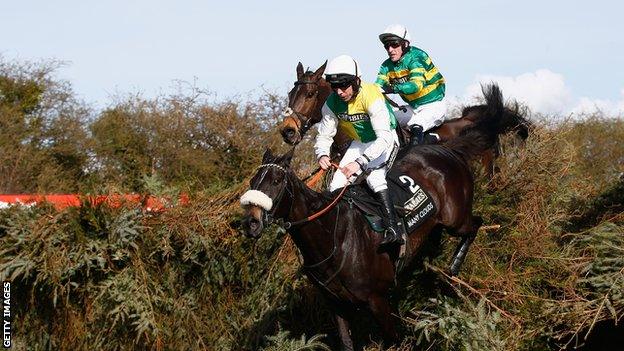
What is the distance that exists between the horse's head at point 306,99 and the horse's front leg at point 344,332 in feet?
6.16

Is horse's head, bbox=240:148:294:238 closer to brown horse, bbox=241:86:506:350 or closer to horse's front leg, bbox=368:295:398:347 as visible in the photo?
brown horse, bbox=241:86:506:350

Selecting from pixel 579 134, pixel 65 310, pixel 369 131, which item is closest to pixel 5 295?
pixel 65 310

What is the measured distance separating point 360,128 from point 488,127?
2291 millimetres

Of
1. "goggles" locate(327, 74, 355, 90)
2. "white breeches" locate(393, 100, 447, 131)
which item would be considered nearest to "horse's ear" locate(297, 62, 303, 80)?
"white breeches" locate(393, 100, 447, 131)

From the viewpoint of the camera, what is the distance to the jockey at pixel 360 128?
26.7ft

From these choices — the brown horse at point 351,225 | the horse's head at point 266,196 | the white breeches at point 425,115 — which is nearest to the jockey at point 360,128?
the brown horse at point 351,225

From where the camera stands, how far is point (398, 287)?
9.22 metres

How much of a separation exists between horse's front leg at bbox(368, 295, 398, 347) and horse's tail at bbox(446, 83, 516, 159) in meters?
2.32

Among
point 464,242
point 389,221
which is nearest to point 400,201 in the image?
point 389,221

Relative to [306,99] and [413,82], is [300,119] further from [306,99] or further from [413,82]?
[413,82]

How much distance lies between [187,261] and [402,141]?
2.66 meters

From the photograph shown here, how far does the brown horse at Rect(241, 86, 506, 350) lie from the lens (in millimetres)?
7457

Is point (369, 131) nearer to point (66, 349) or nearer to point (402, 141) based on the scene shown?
point (402, 141)

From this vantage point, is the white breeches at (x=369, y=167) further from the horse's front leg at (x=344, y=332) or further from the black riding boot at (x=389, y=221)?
the horse's front leg at (x=344, y=332)
